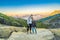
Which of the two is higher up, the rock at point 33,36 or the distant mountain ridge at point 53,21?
the distant mountain ridge at point 53,21

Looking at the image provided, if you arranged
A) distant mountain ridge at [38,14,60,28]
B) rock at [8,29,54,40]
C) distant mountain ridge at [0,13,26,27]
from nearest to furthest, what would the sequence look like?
rock at [8,29,54,40]
distant mountain ridge at [0,13,26,27]
distant mountain ridge at [38,14,60,28]

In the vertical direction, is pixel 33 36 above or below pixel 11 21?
below

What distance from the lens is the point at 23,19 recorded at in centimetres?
1504

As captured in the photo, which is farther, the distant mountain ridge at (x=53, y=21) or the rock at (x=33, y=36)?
the distant mountain ridge at (x=53, y=21)

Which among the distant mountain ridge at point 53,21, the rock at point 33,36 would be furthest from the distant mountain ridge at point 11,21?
the rock at point 33,36

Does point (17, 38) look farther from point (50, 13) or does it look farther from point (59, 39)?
point (50, 13)

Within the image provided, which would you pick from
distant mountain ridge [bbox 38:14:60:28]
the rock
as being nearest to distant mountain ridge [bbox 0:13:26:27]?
distant mountain ridge [bbox 38:14:60:28]

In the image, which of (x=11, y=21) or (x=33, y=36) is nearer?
(x=33, y=36)

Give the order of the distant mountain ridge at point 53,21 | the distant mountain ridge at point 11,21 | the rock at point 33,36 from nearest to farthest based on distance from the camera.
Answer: the rock at point 33,36 < the distant mountain ridge at point 11,21 < the distant mountain ridge at point 53,21

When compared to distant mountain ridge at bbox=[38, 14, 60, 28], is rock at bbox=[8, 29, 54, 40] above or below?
below

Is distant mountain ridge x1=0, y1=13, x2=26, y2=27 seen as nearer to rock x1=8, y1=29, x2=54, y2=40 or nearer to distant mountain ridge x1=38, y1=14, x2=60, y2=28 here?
distant mountain ridge x1=38, y1=14, x2=60, y2=28

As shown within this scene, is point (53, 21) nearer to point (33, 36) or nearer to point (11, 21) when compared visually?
point (11, 21)

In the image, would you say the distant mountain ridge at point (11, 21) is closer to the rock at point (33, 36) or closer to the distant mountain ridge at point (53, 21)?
the distant mountain ridge at point (53, 21)

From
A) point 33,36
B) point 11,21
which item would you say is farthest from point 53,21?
point 33,36
